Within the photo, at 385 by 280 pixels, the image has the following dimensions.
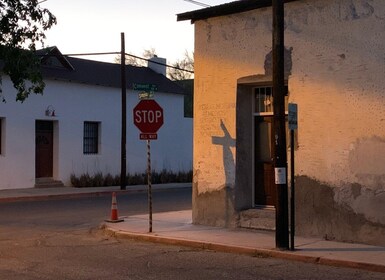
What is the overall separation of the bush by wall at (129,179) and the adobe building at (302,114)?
14.3 m

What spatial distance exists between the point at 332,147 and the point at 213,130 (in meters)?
3.08

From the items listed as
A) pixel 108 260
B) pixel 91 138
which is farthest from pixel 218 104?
pixel 91 138

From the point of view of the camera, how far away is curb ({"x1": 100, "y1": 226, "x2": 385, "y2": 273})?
940 centimetres

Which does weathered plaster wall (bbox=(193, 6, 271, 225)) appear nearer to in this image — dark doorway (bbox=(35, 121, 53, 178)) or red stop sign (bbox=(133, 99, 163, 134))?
A: red stop sign (bbox=(133, 99, 163, 134))

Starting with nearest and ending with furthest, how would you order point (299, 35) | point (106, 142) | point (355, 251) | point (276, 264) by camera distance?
point (276, 264)
point (355, 251)
point (299, 35)
point (106, 142)

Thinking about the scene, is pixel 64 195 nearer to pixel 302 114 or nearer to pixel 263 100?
pixel 263 100

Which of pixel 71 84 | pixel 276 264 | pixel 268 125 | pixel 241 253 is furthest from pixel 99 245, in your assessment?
pixel 71 84

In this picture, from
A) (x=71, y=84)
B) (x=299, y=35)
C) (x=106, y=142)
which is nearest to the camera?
(x=299, y=35)

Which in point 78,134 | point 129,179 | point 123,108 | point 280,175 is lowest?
point 129,179

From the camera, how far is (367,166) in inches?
439

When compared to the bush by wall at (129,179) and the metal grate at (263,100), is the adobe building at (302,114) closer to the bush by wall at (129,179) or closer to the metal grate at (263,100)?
the metal grate at (263,100)

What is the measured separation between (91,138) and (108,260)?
64.2 feet

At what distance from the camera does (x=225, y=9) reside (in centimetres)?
1330

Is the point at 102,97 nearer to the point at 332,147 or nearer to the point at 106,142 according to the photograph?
the point at 106,142
